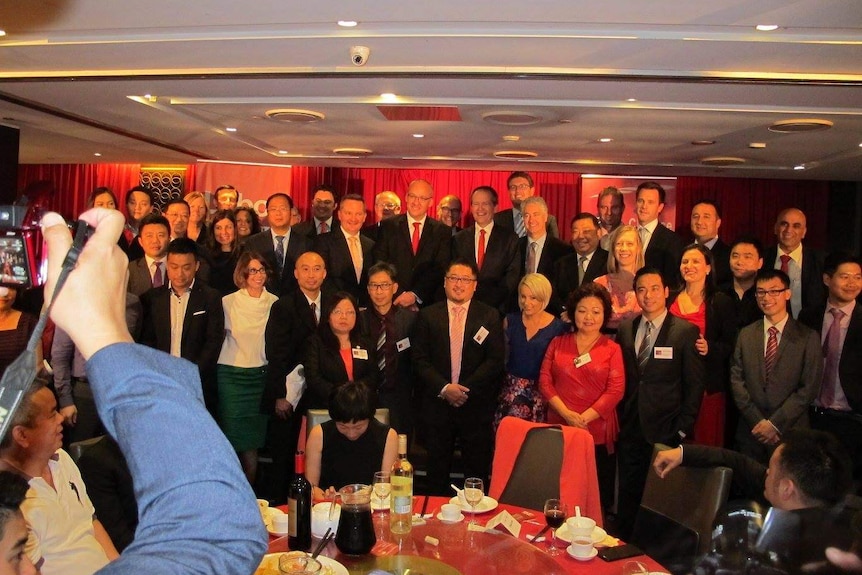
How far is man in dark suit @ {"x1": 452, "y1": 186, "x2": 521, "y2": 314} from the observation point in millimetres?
5496

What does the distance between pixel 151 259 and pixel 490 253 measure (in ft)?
7.62

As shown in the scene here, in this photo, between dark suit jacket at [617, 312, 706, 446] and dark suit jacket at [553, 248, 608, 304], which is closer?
dark suit jacket at [617, 312, 706, 446]

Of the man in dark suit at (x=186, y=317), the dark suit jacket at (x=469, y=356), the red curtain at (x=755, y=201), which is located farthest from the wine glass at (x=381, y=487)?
the red curtain at (x=755, y=201)

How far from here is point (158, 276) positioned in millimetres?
5125

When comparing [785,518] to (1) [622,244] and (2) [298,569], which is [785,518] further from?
(1) [622,244]

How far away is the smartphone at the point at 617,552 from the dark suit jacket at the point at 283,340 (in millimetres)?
2629

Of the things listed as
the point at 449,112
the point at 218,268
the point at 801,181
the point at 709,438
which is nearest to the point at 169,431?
the point at 709,438

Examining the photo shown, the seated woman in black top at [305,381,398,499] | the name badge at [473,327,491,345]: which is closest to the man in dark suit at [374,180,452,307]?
the name badge at [473,327,491,345]

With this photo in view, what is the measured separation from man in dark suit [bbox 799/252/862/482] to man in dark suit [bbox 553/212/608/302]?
1.43 m

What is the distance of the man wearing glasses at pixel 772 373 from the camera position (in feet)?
14.3

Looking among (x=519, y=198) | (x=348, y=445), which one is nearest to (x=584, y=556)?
(x=348, y=445)

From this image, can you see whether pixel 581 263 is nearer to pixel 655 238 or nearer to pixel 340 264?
pixel 655 238

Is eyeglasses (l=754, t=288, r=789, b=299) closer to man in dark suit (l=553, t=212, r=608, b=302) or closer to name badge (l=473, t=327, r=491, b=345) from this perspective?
man in dark suit (l=553, t=212, r=608, b=302)

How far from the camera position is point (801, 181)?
35.5 ft
